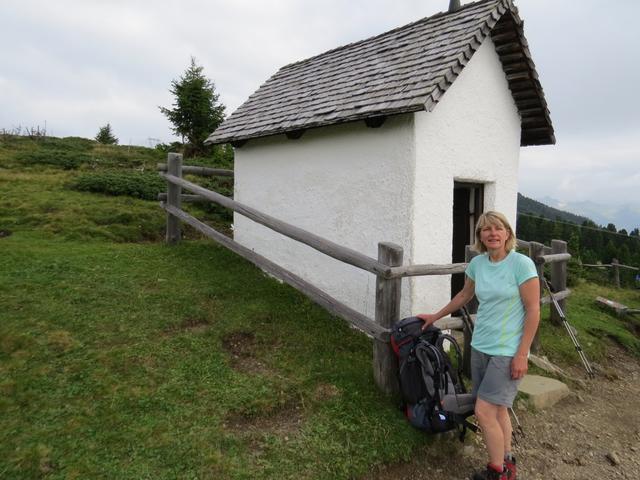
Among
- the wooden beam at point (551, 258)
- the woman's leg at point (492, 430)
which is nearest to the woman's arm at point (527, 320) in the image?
the woman's leg at point (492, 430)

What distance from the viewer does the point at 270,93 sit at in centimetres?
861

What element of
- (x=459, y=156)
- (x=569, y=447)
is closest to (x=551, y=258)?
(x=459, y=156)

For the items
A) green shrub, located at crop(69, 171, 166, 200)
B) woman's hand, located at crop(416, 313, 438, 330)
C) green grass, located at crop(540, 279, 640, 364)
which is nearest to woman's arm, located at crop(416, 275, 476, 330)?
woman's hand, located at crop(416, 313, 438, 330)

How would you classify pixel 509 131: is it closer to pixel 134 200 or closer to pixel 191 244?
pixel 191 244

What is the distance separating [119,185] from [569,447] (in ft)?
41.4

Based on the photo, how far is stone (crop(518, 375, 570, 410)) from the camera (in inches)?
187

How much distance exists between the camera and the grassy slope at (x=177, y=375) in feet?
10.1

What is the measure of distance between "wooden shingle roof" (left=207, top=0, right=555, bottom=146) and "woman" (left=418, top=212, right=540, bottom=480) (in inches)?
86.6

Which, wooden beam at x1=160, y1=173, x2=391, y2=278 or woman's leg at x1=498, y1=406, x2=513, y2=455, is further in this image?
wooden beam at x1=160, y1=173, x2=391, y2=278

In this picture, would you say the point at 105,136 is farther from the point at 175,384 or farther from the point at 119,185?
the point at 175,384

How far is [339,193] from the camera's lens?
20.2 ft

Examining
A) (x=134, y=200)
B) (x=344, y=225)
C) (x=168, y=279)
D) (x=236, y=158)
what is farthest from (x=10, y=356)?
Result: (x=134, y=200)

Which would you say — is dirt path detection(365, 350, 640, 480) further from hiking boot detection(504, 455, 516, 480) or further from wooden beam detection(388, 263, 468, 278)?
wooden beam detection(388, 263, 468, 278)

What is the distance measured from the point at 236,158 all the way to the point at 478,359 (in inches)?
→ 255
